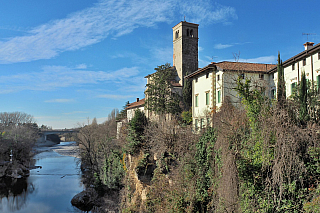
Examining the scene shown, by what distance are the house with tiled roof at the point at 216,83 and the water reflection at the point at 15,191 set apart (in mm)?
22680

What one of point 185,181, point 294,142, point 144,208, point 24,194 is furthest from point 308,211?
point 24,194

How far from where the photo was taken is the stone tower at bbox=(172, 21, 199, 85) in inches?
1630

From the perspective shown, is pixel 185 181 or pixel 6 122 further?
pixel 6 122

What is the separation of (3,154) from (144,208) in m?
39.6

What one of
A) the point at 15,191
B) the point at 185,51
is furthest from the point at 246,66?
the point at 15,191

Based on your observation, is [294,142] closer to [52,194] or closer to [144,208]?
[144,208]

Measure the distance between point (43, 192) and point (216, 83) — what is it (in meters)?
26.7

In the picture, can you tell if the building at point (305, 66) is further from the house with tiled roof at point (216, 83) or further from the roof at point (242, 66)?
the roof at point (242, 66)

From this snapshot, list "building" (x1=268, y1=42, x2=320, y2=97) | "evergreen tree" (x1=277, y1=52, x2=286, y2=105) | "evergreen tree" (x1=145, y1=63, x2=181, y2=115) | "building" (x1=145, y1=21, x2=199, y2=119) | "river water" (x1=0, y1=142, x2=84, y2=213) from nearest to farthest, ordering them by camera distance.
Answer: "evergreen tree" (x1=277, y1=52, x2=286, y2=105) < "building" (x1=268, y1=42, x2=320, y2=97) < "river water" (x1=0, y1=142, x2=84, y2=213) < "evergreen tree" (x1=145, y1=63, x2=181, y2=115) < "building" (x1=145, y1=21, x2=199, y2=119)

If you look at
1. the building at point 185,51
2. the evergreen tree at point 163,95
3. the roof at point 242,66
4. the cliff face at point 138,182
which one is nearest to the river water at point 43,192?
the cliff face at point 138,182

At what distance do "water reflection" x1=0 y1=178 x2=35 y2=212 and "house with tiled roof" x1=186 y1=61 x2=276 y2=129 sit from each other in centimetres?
2268

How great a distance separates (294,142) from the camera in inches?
478

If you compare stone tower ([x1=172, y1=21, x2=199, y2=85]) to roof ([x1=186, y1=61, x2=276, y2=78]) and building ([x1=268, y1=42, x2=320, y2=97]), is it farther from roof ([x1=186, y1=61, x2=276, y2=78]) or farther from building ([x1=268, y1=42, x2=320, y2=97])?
building ([x1=268, y1=42, x2=320, y2=97])

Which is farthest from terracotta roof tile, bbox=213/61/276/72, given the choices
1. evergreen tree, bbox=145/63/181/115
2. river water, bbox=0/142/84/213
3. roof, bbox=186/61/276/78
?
river water, bbox=0/142/84/213
